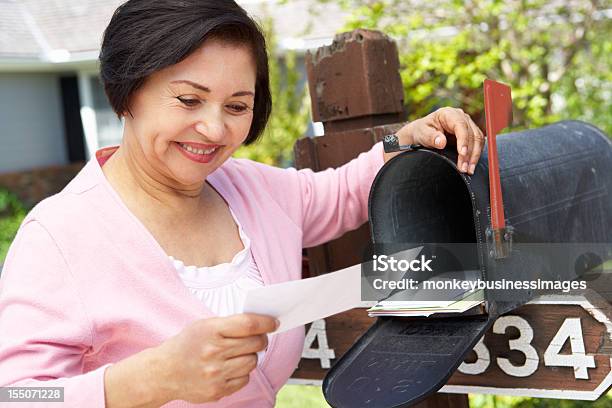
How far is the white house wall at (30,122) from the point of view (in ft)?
43.3

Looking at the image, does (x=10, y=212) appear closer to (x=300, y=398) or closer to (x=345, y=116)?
(x=300, y=398)

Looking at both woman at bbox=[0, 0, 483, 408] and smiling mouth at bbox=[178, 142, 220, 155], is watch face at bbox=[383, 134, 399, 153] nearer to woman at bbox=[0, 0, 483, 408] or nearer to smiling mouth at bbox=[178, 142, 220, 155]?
woman at bbox=[0, 0, 483, 408]

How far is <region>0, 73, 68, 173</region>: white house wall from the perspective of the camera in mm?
13211

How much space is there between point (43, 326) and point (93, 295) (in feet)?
0.41

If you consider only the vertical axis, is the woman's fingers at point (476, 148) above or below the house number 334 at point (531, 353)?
above

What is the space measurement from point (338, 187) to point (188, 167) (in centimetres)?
61

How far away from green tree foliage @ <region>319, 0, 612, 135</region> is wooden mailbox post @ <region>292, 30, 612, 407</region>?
2508 mm

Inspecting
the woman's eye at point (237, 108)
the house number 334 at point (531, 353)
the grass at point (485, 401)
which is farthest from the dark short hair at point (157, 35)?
the grass at point (485, 401)

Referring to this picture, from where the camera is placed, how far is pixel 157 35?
1782mm

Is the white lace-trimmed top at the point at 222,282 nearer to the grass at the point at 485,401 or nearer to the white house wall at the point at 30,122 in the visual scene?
the grass at the point at 485,401

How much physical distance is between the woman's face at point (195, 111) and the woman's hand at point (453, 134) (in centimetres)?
43

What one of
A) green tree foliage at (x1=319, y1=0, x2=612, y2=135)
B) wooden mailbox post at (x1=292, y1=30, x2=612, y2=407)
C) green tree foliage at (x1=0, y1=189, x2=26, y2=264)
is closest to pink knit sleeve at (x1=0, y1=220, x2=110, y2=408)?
wooden mailbox post at (x1=292, y1=30, x2=612, y2=407)

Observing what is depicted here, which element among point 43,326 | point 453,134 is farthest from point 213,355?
point 453,134

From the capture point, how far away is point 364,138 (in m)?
2.51
